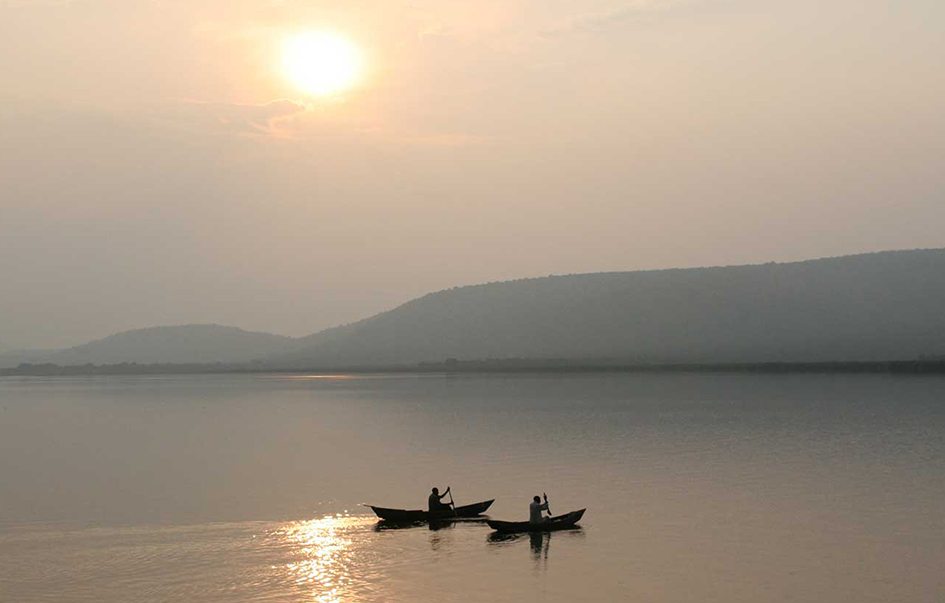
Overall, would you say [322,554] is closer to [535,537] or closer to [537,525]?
[535,537]

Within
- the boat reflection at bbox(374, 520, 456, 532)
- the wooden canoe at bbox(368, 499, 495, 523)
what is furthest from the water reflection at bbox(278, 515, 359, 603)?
the wooden canoe at bbox(368, 499, 495, 523)

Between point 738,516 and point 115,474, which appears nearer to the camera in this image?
point 738,516

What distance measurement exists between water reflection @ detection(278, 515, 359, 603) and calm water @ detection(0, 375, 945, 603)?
0.48ft

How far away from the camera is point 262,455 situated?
7131 cm

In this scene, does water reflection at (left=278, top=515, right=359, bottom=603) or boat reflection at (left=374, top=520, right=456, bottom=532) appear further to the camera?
boat reflection at (left=374, top=520, right=456, bottom=532)

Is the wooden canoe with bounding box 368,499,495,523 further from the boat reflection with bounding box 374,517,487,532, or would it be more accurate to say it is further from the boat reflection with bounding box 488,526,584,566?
the boat reflection with bounding box 488,526,584,566

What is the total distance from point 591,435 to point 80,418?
65.9 m

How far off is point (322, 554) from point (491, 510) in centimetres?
1078

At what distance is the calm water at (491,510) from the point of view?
30719 mm

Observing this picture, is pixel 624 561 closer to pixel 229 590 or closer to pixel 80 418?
pixel 229 590

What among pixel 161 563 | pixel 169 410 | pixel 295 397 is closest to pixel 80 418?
pixel 169 410

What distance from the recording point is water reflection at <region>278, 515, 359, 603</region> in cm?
3028

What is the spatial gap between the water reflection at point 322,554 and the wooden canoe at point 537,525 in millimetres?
5624

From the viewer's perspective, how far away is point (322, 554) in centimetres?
3538
